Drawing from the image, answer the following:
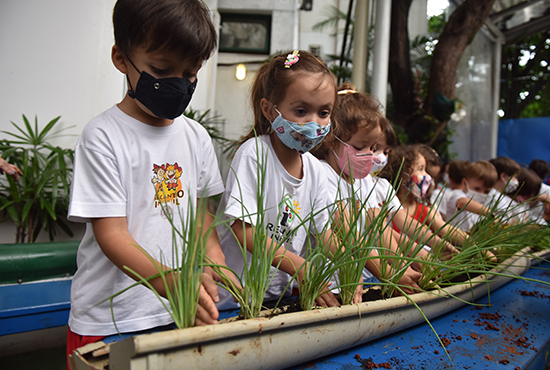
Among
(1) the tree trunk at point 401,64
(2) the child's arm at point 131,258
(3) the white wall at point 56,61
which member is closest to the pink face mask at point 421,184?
(2) the child's arm at point 131,258

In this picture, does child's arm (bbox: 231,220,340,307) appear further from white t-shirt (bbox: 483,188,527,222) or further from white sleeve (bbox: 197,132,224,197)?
white t-shirt (bbox: 483,188,527,222)

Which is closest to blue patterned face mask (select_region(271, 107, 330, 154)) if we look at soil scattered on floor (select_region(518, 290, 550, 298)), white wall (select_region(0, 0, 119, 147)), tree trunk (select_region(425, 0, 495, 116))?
soil scattered on floor (select_region(518, 290, 550, 298))

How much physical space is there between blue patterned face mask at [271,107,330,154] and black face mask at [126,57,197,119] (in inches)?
13.3

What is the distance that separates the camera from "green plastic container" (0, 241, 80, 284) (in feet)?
6.02

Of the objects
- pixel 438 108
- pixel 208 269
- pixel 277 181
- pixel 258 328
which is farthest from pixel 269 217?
pixel 438 108

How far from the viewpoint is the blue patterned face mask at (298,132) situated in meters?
1.20

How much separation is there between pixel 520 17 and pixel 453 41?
3.73 metres

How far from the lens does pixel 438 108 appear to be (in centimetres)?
685

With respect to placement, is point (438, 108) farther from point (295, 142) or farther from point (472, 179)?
point (295, 142)

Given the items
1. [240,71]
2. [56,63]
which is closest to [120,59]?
[56,63]

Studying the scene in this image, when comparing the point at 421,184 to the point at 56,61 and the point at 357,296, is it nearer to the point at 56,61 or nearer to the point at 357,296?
the point at 357,296

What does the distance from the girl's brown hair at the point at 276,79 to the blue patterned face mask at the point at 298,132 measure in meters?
0.09

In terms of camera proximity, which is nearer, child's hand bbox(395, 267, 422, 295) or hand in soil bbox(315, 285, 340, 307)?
hand in soil bbox(315, 285, 340, 307)

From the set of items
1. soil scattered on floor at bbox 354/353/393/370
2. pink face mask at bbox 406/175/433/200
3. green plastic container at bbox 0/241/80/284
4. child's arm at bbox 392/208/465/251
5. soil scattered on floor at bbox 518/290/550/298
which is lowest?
green plastic container at bbox 0/241/80/284
